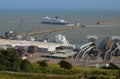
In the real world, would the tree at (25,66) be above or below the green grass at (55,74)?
above

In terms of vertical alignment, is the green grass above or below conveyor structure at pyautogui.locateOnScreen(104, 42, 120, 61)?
below

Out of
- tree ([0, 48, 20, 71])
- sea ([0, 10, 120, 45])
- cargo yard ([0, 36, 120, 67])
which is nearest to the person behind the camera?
tree ([0, 48, 20, 71])

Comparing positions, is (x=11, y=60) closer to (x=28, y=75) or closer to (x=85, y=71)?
(x=28, y=75)

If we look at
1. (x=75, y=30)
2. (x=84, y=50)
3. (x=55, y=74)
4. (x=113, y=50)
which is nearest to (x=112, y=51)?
(x=113, y=50)

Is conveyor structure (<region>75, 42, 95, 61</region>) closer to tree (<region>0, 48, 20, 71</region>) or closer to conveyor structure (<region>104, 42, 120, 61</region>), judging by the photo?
conveyor structure (<region>104, 42, 120, 61</region>)

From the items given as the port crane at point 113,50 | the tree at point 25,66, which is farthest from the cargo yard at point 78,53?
the tree at point 25,66

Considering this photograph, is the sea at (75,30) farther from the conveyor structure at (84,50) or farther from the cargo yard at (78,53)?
the cargo yard at (78,53)

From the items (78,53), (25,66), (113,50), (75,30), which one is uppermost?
(75,30)

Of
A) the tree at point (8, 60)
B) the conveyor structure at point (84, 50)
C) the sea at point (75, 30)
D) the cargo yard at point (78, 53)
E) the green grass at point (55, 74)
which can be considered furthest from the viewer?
the sea at point (75, 30)

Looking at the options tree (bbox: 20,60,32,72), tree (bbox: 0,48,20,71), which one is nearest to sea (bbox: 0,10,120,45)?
tree (bbox: 0,48,20,71)

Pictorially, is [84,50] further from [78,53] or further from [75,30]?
[75,30]

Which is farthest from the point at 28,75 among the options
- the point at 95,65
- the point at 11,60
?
the point at 95,65
